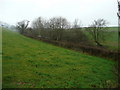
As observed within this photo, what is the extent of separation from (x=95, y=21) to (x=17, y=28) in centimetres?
3536

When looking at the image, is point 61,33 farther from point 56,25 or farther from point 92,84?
point 92,84

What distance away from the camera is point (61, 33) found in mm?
41469

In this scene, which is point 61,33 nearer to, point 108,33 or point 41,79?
point 108,33

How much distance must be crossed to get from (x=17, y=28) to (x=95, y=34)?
35.8 meters

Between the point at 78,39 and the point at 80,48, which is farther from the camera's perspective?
the point at 78,39

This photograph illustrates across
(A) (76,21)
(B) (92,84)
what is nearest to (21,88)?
(B) (92,84)

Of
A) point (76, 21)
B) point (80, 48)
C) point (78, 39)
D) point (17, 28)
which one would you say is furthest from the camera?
point (17, 28)

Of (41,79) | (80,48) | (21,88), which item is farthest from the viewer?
(80,48)

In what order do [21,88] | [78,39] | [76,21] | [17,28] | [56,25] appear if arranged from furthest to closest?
[17,28] < [76,21] < [56,25] < [78,39] < [21,88]

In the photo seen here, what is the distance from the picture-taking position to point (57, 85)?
792cm

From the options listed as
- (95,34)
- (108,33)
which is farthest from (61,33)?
(108,33)

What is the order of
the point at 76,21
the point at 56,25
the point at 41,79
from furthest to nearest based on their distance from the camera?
the point at 76,21 < the point at 56,25 < the point at 41,79

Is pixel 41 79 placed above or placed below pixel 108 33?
below

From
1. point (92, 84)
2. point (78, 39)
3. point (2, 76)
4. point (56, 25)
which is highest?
point (56, 25)
